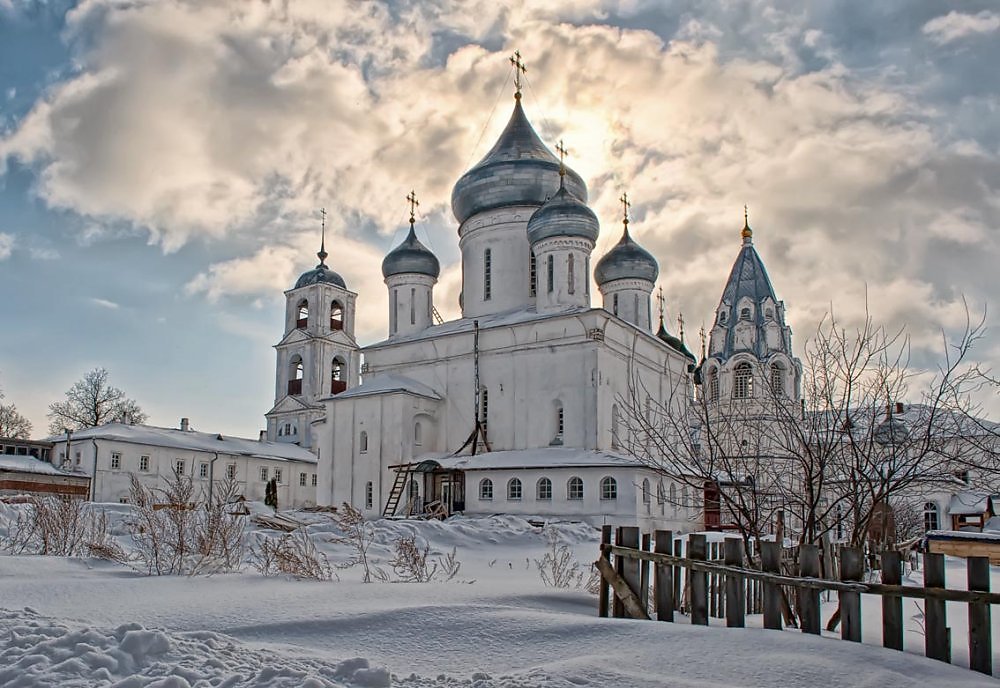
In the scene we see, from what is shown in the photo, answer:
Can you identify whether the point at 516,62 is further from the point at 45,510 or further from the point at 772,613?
the point at 772,613

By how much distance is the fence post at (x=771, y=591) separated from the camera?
7.03m

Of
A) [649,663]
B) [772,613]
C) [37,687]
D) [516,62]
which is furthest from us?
[516,62]

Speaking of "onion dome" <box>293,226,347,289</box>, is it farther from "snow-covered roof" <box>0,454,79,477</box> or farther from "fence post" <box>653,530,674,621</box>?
"fence post" <box>653,530,674,621</box>

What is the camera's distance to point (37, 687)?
204 inches

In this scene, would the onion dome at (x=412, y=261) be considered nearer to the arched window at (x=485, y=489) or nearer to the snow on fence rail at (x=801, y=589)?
the arched window at (x=485, y=489)

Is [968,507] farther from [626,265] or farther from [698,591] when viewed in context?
[698,591]

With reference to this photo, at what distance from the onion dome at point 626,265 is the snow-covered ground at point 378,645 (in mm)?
30387

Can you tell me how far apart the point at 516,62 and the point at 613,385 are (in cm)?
1591

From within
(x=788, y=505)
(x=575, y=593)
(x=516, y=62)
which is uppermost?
(x=516, y=62)

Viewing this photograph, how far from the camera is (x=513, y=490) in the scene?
1113 inches

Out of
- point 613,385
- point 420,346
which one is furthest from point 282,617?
point 420,346

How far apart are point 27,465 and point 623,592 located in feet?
128

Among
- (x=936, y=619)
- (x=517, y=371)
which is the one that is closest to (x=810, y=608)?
(x=936, y=619)

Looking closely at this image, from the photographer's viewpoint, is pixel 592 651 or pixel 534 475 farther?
pixel 534 475
